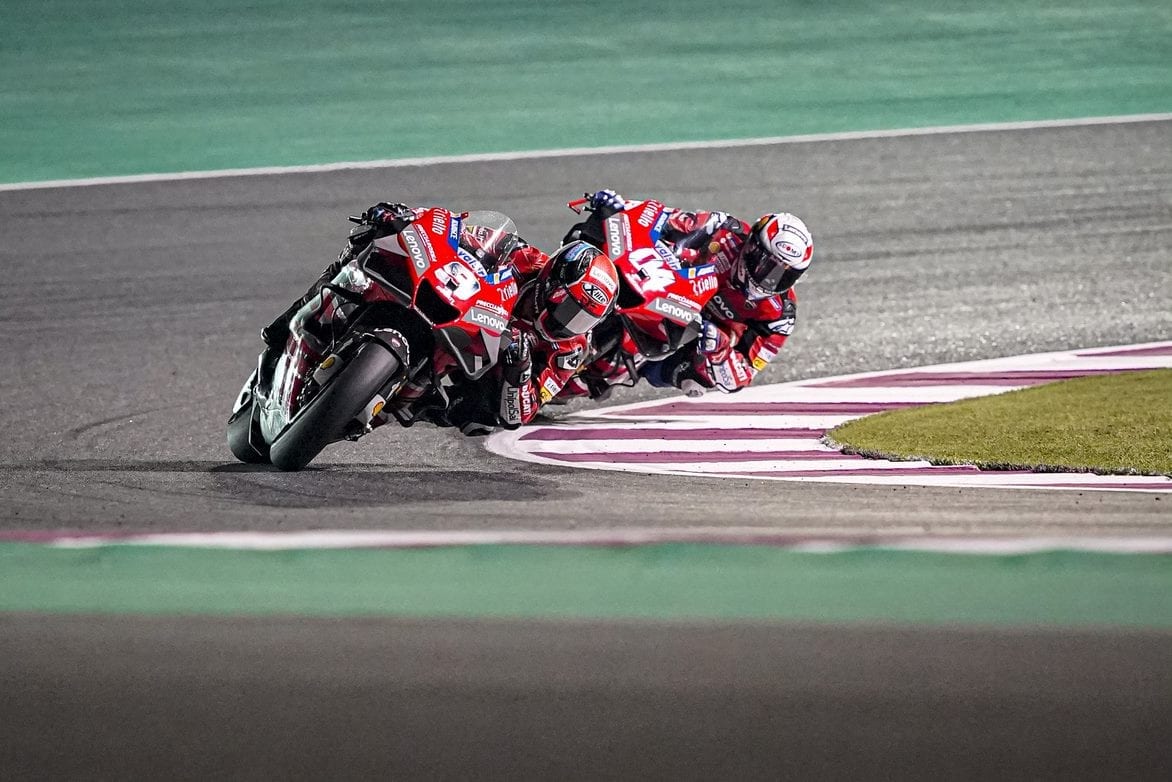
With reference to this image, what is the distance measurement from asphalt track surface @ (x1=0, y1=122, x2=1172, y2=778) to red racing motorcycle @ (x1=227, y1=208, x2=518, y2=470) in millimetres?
268

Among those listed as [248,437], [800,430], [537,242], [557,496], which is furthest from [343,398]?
[537,242]

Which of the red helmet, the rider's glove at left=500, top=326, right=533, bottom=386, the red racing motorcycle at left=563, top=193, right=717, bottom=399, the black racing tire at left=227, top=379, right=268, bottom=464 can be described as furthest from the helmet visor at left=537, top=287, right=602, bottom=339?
the black racing tire at left=227, top=379, right=268, bottom=464

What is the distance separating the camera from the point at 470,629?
9.96 ft

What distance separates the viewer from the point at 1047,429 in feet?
21.0

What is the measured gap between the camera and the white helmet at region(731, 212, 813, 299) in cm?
639

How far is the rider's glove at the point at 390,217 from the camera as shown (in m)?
5.89

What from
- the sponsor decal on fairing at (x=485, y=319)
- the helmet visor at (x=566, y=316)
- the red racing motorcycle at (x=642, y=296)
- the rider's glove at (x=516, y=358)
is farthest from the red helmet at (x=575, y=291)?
the red racing motorcycle at (x=642, y=296)

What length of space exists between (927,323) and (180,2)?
849 centimetres

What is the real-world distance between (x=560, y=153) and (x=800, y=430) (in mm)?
4429

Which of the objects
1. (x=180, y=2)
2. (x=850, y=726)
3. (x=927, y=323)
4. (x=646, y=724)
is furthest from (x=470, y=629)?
(x=180, y=2)

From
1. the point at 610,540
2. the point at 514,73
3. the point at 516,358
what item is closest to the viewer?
the point at 610,540

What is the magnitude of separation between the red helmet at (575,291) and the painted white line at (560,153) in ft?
16.3

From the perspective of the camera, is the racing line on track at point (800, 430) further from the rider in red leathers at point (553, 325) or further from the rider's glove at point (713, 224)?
the rider's glove at point (713, 224)

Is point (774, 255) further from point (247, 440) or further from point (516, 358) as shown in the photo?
point (247, 440)
